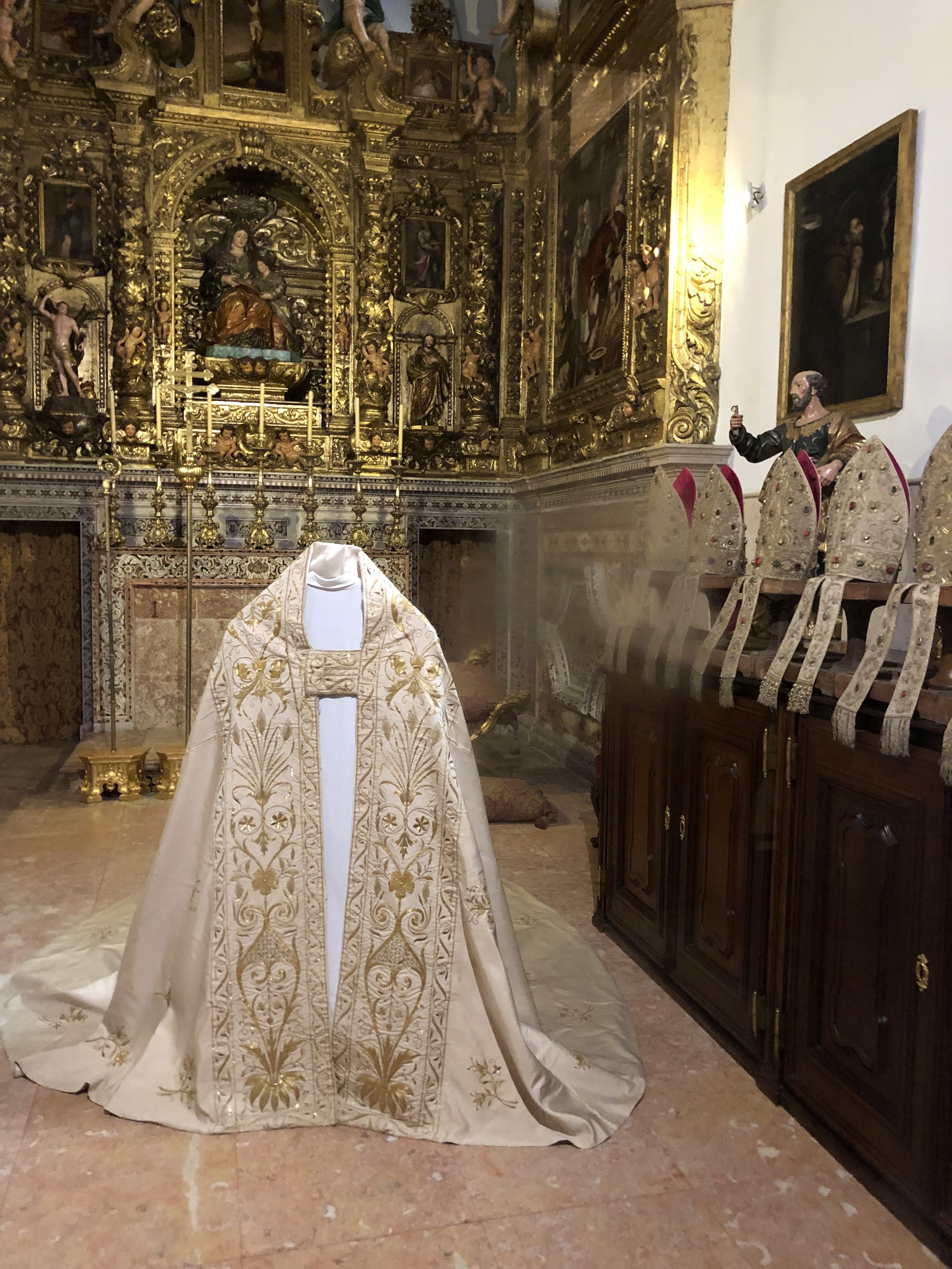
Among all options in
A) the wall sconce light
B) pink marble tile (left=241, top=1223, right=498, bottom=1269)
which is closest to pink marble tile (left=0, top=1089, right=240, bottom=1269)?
pink marble tile (left=241, top=1223, right=498, bottom=1269)

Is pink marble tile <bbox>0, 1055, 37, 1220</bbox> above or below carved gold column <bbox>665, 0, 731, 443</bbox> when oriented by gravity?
below

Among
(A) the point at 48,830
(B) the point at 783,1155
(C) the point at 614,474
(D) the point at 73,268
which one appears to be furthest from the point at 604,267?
(B) the point at 783,1155

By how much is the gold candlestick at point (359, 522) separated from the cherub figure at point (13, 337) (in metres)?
2.68

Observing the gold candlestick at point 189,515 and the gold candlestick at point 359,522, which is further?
the gold candlestick at point 359,522

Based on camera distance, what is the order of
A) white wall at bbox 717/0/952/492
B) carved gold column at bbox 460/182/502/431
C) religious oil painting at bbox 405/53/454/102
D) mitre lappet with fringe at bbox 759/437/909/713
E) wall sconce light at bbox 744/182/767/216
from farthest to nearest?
carved gold column at bbox 460/182/502/431 < religious oil painting at bbox 405/53/454/102 < wall sconce light at bbox 744/182/767/216 < white wall at bbox 717/0/952/492 < mitre lappet with fringe at bbox 759/437/909/713

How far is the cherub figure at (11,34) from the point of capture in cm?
711

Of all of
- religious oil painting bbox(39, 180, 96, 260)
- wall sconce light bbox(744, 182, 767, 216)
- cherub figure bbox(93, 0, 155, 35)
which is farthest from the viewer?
religious oil painting bbox(39, 180, 96, 260)

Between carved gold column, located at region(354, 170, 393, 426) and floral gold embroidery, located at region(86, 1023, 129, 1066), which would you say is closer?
floral gold embroidery, located at region(86, 1023, 129, 1066)

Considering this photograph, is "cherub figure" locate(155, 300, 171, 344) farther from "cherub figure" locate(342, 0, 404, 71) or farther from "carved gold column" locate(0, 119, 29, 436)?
"cherub figure" locate(342, 0, 404, 71)

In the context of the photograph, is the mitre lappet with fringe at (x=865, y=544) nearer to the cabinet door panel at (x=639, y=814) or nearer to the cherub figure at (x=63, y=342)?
the cabinet door panel at (x=639, y=814)

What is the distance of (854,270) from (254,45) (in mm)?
Result: 5858

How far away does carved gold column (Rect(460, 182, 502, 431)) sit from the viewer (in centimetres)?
830

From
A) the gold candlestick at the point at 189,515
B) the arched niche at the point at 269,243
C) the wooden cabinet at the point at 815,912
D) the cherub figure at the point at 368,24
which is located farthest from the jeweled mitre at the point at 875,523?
the cherub figure at the point at 368,24

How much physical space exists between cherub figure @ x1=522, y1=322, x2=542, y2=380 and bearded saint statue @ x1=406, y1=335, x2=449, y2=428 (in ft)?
2.33
